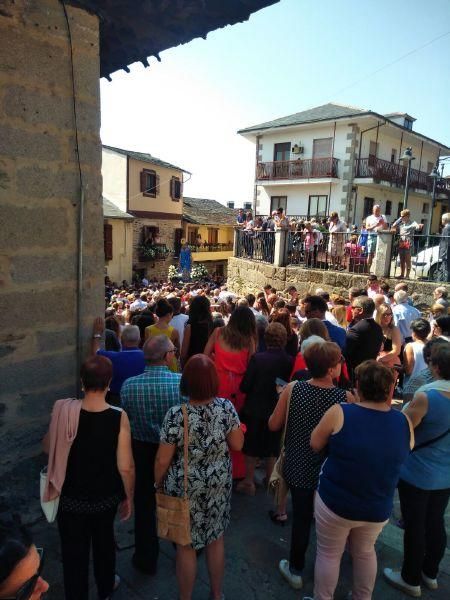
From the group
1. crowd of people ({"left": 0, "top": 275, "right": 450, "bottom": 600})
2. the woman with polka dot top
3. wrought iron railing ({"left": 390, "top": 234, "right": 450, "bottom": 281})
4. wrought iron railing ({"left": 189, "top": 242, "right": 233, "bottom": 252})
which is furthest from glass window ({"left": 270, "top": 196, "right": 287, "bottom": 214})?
the woman with polka dot top

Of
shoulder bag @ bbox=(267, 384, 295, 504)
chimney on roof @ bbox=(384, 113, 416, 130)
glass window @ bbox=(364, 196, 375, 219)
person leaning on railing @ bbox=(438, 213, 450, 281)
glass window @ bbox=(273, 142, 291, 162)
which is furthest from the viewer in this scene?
chimney on roof @ bbox=(384, 113, 416, 130)

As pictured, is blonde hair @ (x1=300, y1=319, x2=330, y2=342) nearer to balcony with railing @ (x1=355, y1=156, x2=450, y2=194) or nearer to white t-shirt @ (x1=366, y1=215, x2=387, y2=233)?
white t-shirt @ (x1=366, y1=215, x2=387, y2=233)

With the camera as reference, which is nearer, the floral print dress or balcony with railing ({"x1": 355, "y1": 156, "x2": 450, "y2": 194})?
the floral print dress

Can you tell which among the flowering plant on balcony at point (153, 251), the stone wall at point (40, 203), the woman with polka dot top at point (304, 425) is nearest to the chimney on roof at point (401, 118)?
the flowering plant on balcony at point (153, 251)

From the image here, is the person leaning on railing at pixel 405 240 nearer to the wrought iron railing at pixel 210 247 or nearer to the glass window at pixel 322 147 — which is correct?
the glass window at pixel 322 147

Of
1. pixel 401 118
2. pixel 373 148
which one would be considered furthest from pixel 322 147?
pixel 401 118

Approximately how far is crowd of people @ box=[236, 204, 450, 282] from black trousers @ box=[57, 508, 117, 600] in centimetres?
868

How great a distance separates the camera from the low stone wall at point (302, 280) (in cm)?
902

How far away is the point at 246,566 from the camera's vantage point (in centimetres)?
277

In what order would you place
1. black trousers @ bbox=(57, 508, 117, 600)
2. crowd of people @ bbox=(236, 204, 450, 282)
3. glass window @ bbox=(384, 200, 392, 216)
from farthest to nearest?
glass window @ bbox=(384, 200, 392, 216) < crowd of people @ bbox=(236, 204, 450, 282) < black trousers @ bbox=(57, 508, 117, 600)

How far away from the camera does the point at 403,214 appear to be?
31.1 ft

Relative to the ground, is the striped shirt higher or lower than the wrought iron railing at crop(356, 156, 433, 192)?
lower

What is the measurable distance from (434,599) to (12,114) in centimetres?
430

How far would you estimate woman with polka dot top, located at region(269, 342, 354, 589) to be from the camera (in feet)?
8.23
